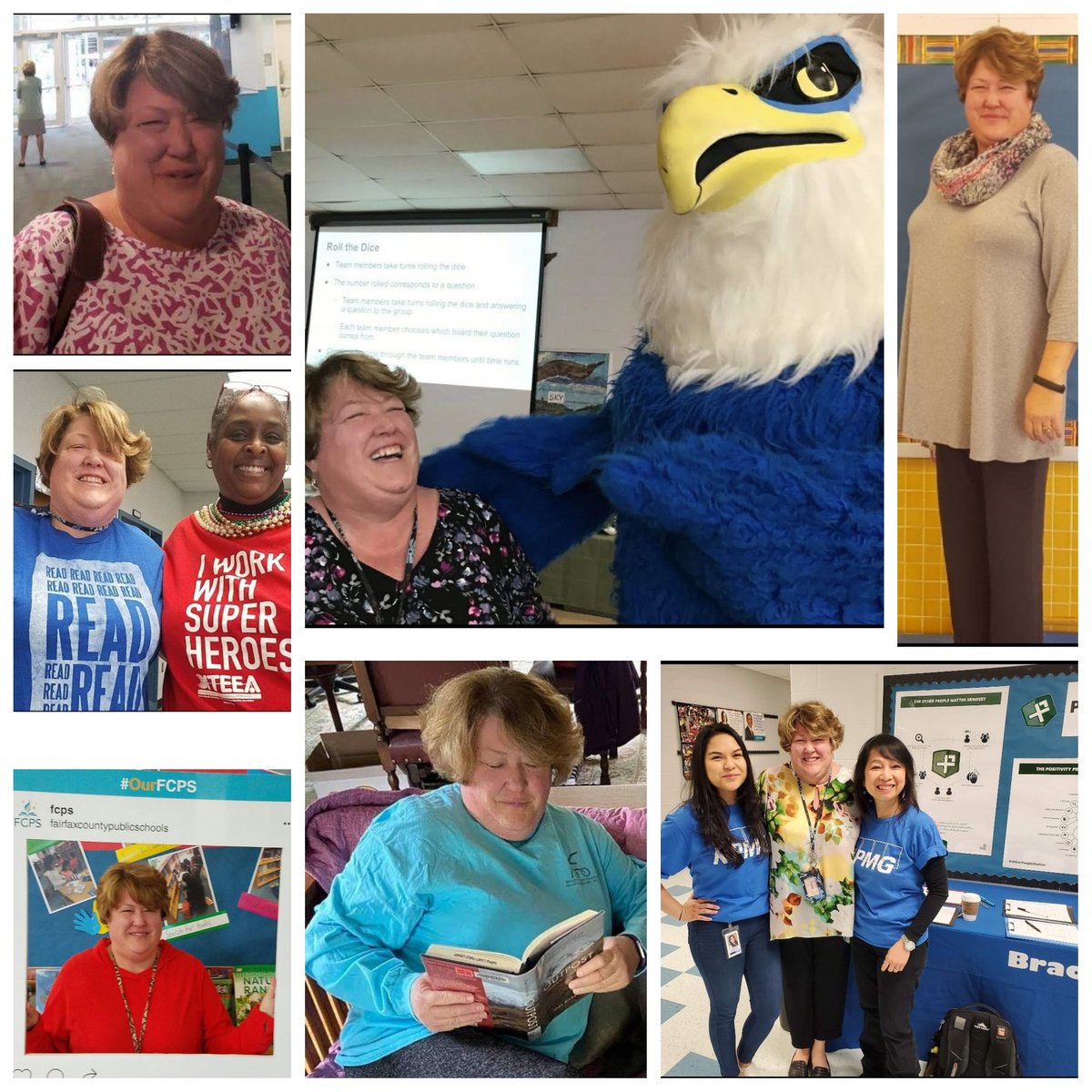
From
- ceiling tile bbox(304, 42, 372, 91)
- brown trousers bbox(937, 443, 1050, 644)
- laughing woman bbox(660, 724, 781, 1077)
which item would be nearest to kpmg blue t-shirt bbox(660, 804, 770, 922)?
laughing woman bbox(660, 724, 781, 1077)

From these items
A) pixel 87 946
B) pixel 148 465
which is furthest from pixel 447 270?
pixel 87 946

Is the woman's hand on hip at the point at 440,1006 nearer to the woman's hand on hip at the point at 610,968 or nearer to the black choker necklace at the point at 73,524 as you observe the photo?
the woman's hand on hip at the point at 610,968

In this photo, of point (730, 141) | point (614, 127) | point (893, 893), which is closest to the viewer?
point (730, 141)

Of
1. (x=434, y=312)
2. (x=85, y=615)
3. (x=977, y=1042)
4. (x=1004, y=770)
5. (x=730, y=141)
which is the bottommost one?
(x=977, y=1042)

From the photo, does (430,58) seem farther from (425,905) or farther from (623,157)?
(425,905)

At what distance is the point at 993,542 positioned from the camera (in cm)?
103

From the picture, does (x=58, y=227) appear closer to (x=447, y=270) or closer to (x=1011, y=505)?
(x=447, y=270)

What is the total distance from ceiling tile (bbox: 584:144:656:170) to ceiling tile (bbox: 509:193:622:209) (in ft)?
0.10

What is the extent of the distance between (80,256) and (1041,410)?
0.96 meters

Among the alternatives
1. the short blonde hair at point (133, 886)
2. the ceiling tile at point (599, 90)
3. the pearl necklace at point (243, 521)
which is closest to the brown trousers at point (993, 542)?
the ceiling tile at point (599, 90)

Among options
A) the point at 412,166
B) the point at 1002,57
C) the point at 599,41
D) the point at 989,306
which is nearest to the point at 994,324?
the point at 989,306

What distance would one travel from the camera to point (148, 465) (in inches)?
43.2

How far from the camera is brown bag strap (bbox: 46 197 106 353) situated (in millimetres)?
1037

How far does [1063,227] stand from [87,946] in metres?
1.26
